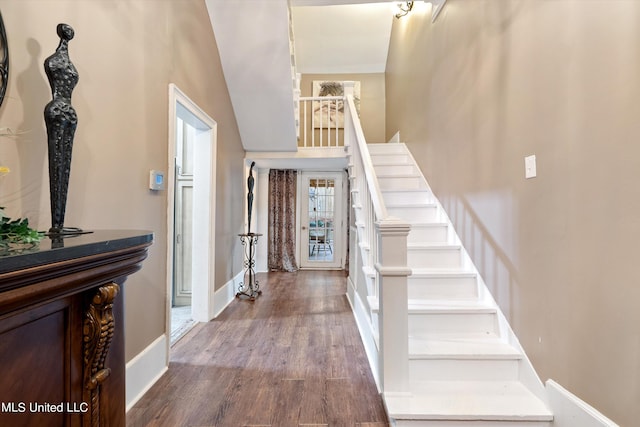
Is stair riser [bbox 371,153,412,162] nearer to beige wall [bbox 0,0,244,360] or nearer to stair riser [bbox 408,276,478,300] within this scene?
stair riser [bbox 408,276,478,300]

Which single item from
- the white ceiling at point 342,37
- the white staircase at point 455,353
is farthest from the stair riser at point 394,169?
the white ceiling at point 342,37

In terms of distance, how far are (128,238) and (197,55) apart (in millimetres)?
2310

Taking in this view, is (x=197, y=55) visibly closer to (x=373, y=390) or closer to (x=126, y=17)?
(x=126, y=17)

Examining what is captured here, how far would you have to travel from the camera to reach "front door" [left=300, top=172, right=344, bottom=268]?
5902 mm

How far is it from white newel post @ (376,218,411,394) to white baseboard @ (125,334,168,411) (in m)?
1.42

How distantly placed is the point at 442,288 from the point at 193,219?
2391 mm

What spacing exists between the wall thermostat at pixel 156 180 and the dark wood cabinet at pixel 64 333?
49.0 inches

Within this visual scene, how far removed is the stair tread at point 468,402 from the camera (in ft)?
4.80

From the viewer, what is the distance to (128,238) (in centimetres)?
79

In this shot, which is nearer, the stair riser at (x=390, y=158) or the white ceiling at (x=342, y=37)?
the stair riser at (x=390, y=158)

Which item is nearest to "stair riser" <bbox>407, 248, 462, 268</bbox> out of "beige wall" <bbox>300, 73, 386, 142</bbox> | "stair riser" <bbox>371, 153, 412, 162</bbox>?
"stair riser" <bbox>371, 153, 412, 162</bbox>

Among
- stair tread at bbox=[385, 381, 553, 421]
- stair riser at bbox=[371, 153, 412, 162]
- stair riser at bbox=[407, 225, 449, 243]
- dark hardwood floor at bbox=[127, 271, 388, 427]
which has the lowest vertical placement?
dark hardwood floor at bbox=[127, 271, 388, 427]

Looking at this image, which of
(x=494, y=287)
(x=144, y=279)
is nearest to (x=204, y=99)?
(x=144, y=279)

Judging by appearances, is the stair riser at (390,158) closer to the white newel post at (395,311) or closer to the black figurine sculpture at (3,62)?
the white newel post at (395,311)
